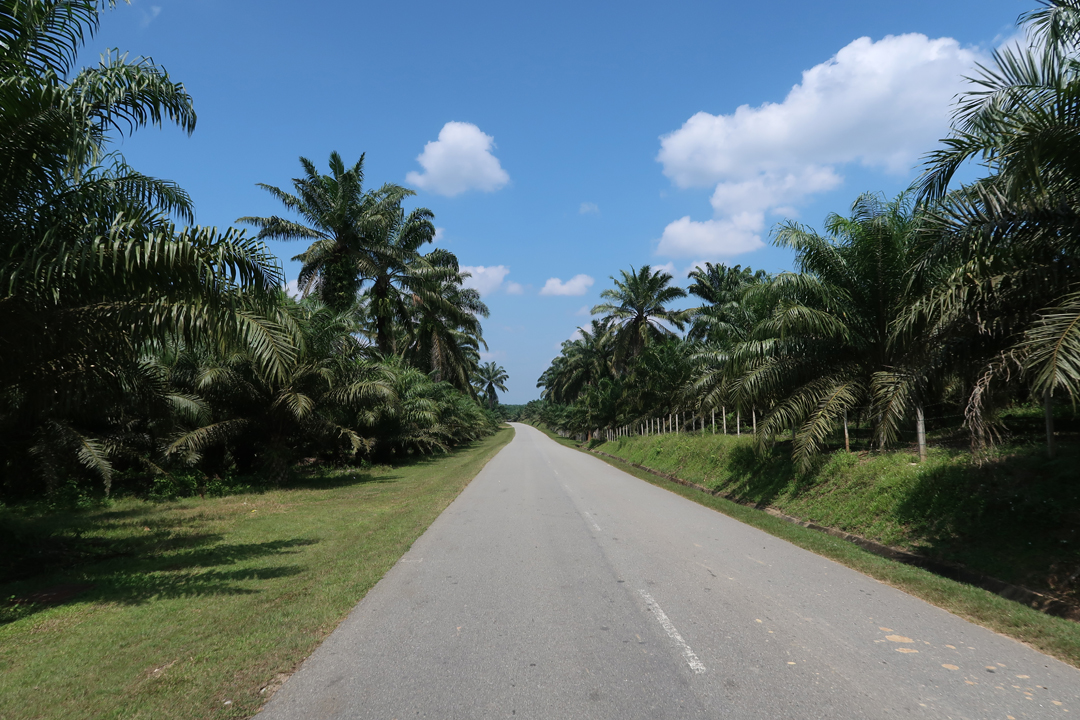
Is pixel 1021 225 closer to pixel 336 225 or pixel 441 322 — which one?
pixel 336 225

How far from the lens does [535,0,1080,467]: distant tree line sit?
639 centimetres

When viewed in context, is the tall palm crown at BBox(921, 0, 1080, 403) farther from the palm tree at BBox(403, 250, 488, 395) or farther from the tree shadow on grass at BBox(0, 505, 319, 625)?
the palm tree at BBox(403, 250, 488, 395)

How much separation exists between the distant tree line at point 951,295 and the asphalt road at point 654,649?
111 inches

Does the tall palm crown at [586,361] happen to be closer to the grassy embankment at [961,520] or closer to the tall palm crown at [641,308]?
the tall palm crown at [641,308]

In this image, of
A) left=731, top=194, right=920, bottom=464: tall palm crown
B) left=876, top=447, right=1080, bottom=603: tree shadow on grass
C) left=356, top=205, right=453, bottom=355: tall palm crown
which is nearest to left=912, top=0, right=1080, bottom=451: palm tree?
left=876, top=447, right=1080, bottom=603: tree shadow on grass

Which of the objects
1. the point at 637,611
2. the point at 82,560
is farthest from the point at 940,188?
the point at 82,560

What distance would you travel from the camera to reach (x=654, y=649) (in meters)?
4.84

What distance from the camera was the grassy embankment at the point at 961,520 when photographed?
21.0 feet

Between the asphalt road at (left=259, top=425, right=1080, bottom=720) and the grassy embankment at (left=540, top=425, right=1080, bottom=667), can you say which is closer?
the asphalt road at (left=259, top=425, right=1080, bottom=720)

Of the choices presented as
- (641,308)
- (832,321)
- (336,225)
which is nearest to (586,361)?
(641,308)

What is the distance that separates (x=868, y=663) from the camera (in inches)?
183

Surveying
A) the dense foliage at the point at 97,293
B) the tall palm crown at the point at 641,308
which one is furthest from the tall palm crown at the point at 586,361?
the dense foliage at the point at 97,293

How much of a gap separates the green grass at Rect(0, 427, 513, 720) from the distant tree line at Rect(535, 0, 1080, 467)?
7.54m

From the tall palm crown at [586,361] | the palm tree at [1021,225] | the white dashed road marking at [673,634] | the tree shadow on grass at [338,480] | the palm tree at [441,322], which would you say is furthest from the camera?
the tall palm crown at [586,361]
